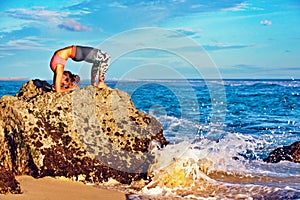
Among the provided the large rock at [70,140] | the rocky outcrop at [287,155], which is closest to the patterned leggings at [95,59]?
the large rock at [70,140]

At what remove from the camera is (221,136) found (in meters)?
12.5

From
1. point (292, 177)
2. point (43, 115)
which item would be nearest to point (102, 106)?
point (43, 115)

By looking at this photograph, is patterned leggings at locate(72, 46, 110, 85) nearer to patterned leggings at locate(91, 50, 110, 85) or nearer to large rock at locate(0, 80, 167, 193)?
patterned leggings at locate(91, 50, 110, 85)

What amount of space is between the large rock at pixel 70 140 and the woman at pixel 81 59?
0.46 meters

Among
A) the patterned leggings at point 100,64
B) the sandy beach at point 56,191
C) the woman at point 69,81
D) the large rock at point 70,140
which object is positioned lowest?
the sandy beach at point 56,191

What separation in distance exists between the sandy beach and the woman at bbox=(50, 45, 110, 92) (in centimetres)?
143

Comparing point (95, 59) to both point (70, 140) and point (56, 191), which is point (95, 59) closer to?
point (70, 140)

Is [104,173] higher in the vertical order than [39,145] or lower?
lower

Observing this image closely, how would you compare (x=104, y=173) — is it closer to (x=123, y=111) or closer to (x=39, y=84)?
(x=123, y=111)

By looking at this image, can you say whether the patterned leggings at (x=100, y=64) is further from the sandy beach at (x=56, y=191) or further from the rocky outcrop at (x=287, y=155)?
the rocky outcrop at (x=287, y=155)

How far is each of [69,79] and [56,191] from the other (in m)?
1.96

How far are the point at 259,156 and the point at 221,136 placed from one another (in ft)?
9.53

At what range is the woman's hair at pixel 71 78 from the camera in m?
6.81

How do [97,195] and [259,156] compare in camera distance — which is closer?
[97,195]
